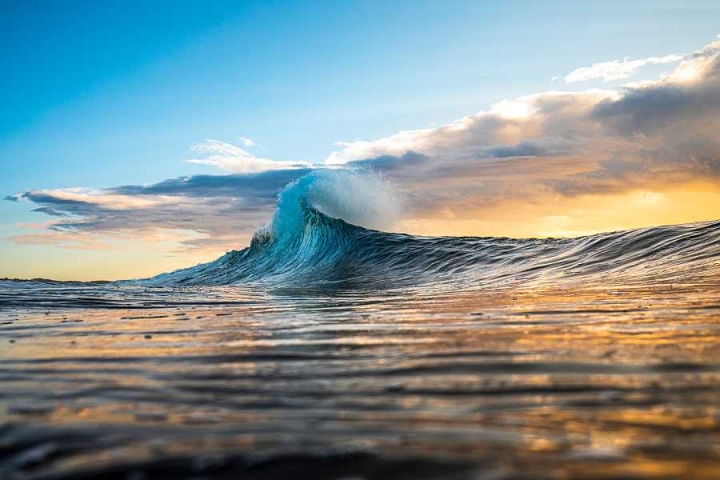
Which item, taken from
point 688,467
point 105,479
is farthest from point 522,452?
point 105,479

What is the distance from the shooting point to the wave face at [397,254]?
30.8ft

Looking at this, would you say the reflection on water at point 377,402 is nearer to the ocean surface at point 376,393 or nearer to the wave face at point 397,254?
the ocean surface at point 376,393

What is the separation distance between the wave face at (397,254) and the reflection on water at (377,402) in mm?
4897

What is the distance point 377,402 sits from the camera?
179 centimetres

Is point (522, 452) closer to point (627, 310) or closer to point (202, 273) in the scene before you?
point (627, 310)

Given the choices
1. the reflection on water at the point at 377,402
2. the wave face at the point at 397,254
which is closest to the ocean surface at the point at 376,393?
the reflection on water at the point at 377,402

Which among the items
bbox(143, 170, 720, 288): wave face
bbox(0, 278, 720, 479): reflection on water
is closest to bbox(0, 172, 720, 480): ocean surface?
bbox(0, 278, 720, 479): reflection on water

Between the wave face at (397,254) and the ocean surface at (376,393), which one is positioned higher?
the wave face at (397,254)

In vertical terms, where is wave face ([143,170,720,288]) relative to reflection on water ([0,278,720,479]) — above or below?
above

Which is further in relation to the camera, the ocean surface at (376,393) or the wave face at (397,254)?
the wave face at (397,254)

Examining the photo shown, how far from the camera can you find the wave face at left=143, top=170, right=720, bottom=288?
939cm

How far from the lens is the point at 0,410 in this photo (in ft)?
6.04

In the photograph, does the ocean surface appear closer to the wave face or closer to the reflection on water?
the reflection on water

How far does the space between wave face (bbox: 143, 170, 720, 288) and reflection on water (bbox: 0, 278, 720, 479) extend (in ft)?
16.1
